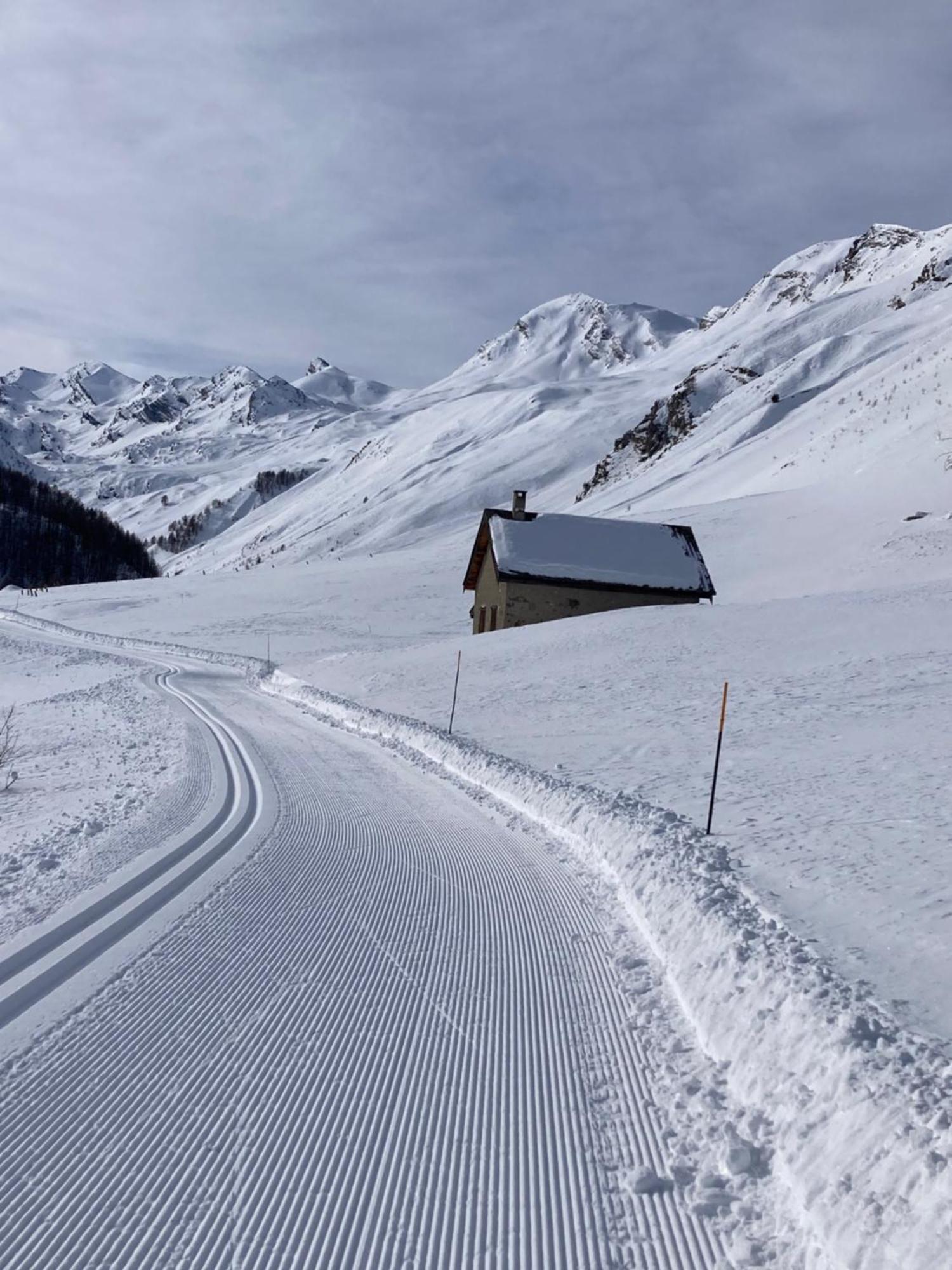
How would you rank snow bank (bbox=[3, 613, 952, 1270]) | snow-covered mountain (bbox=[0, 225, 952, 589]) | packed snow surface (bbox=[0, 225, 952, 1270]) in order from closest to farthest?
snow bank (bbox=[3, 613, 952, 1270])
packed snow surface (bbox=[0, 225, 952, 1270])
snow-covered mountain (bbox=[0, 225, 952, 589])

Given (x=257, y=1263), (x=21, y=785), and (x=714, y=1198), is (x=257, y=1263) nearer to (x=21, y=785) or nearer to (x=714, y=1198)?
(x=714, y=1198)

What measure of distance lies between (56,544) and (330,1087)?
17274 centimetres

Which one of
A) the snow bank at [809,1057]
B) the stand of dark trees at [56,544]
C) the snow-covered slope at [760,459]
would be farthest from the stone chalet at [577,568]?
the stand of dark trees at [56,544]

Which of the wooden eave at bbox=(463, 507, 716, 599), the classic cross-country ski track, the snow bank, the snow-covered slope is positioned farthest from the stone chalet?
the classic cross-country ski track

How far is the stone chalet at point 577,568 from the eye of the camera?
36750 millimetres

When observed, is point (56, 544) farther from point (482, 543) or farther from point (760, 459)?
point (482, 543)

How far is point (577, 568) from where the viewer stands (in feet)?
122

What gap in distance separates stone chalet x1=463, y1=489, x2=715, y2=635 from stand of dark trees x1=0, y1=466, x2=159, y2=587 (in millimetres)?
130671

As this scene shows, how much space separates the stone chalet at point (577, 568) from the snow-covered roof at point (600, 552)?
4 cm

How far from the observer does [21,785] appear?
49.3ft

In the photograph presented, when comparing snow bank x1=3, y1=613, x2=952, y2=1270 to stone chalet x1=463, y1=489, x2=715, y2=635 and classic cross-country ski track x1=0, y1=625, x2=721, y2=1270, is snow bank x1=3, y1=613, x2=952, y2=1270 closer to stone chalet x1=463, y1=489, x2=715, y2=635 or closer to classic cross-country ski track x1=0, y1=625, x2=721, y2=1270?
classic cross-country ski track x1=0, y1=625, x2=721, y2=1270

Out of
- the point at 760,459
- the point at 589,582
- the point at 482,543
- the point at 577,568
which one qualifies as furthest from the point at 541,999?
the point at 760,459

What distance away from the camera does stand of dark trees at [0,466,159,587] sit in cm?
15612

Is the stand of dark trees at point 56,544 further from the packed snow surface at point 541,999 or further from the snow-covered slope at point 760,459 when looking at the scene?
the packed snow surface at point 541,999
